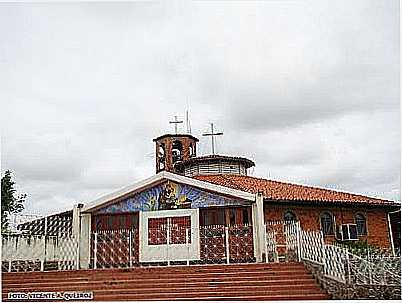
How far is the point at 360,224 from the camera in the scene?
12070 mm

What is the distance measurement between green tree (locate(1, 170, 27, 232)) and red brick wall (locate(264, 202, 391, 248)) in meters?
5.21

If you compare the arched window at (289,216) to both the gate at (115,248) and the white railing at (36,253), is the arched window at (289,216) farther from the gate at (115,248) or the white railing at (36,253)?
the white railing at (36,253)

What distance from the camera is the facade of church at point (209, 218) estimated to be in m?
10.6

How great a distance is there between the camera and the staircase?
7.95 meters

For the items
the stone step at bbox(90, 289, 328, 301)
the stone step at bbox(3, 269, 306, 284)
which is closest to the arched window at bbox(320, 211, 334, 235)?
the stone step at bbox(3, 269, 306, 284)

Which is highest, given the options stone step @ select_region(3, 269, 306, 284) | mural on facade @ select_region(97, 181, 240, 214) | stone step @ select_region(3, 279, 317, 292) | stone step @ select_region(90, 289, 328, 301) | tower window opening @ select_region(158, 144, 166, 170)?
tower window opening @ select_region(158, 144, 166, 170)

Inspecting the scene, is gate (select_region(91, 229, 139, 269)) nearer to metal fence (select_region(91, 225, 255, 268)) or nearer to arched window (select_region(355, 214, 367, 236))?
metal fence (select_region(91, 225, 255, 268))

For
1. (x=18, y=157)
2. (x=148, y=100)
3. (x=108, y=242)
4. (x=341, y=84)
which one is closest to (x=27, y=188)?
(x=18, y=157)

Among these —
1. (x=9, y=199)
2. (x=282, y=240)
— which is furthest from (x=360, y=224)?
(x=9, y=199)

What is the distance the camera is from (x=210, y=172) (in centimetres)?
1322

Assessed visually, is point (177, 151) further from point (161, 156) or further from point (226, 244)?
point (226, 244)

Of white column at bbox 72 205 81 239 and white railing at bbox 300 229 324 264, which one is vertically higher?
white column at bbox 72 205 81 239

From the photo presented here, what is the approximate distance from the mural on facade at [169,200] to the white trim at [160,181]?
152 millimetres

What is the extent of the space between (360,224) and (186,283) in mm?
5038
